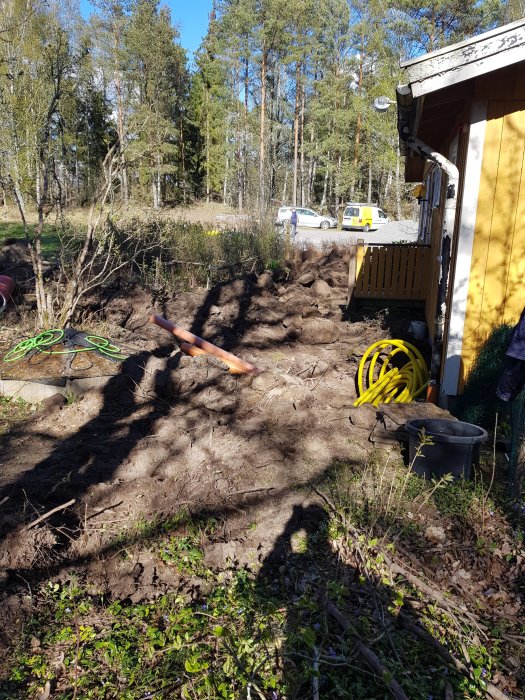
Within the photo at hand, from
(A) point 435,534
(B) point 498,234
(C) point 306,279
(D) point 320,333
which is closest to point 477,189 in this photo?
(B) point 498,234

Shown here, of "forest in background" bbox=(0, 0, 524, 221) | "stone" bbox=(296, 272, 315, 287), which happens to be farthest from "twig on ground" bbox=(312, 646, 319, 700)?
"forest in background" bbox=(0, 0, 524, 221)

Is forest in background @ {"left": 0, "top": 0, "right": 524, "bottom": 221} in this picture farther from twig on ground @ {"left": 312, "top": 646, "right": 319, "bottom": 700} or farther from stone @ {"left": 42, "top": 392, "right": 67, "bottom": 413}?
twig on ground @ {"left": 312, "top": 646, "right": 319, "bottom": 700}

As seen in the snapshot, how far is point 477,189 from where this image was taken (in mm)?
5328

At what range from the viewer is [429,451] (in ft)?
13.6

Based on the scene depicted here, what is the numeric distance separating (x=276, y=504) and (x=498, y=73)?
462 cm

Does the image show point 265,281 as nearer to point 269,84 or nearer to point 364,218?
point 364,218

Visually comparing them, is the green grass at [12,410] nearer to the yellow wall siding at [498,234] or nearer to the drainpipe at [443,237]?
the drainpipe at [443,237]

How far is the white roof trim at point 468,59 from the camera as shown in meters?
4.83

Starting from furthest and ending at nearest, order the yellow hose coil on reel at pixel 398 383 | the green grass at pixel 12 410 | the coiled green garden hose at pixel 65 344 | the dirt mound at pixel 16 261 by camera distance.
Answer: the dirt mound at pixel 16 261 → the coiled green garden hose at pixel 65 344 → the yellow hose coil on reel at pixel 398 383 → the green grass at pixel 12 410

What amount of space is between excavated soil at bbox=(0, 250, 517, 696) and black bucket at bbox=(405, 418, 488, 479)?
0.54 metres

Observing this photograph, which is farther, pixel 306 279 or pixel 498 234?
pixel 306 279

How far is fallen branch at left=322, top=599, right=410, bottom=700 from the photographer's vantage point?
225 cm

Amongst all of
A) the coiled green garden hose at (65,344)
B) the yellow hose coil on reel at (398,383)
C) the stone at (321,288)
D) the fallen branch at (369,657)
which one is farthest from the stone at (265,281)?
the fallen branch at (369,657)

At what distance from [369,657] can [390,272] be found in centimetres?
768
